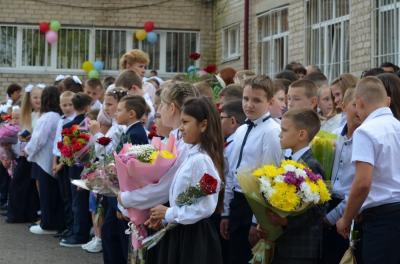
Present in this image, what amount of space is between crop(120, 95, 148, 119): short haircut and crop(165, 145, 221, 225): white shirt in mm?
1757

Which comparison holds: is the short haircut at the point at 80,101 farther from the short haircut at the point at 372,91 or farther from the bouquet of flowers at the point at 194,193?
the short haircut at the point at 372,91

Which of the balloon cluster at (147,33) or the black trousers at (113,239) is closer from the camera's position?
the black trousers at (113,239)

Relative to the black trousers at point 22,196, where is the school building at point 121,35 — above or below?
above

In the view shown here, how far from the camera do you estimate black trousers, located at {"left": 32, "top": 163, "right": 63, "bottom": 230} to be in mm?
10488

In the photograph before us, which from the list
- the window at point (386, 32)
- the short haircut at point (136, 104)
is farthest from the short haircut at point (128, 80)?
the window at point (386, 32)

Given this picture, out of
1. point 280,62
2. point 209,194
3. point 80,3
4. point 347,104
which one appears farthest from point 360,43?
point 80,3

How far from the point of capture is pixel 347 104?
5.83 metres

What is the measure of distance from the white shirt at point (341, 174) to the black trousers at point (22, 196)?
22.3ft

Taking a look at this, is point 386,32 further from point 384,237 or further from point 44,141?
point 384,237

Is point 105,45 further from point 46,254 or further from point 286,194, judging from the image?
point 286,194

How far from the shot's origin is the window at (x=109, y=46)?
2141cm

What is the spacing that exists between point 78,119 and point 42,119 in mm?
786

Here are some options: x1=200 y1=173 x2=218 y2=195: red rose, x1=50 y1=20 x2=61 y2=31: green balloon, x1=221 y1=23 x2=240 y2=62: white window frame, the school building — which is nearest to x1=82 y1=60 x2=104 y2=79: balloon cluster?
the school building

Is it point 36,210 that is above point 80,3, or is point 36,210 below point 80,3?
below
